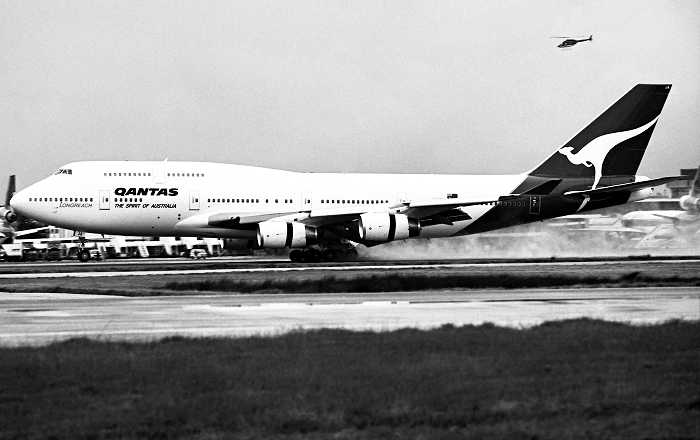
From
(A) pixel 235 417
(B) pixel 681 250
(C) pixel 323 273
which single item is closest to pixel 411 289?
(C) pixel 323 273

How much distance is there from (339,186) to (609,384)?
35.3 meters

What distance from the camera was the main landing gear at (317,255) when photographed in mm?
44219

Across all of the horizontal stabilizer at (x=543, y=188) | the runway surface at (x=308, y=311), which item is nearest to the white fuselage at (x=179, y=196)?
the horizontal stabilizer at (x=543, y=188)

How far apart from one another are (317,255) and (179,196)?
6.54m

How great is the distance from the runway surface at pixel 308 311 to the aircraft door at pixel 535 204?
72.2 ft

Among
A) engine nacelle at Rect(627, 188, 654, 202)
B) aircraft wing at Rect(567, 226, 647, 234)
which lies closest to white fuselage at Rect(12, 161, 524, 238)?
engine nacelle at Rect(627, 188, 654, 202)

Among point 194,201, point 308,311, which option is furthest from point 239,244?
point 308,311

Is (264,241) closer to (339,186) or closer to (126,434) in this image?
(339,186)

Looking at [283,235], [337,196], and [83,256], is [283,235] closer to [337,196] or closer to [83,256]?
[337,196]

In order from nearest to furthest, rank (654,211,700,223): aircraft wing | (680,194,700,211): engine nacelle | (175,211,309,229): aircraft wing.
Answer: (175,211,309,229): aircraft wing < (680,194,700,211): engine nacelle < (654,211,700,223): aircraft wing

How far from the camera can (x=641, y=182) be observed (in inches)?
1804

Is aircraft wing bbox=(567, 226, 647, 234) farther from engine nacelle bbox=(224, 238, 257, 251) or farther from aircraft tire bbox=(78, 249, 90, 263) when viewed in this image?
aircraft tire bbox=(78, 249, 90, 263)

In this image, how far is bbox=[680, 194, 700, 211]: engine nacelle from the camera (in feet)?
164

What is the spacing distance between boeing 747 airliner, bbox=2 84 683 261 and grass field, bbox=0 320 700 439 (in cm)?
2822
